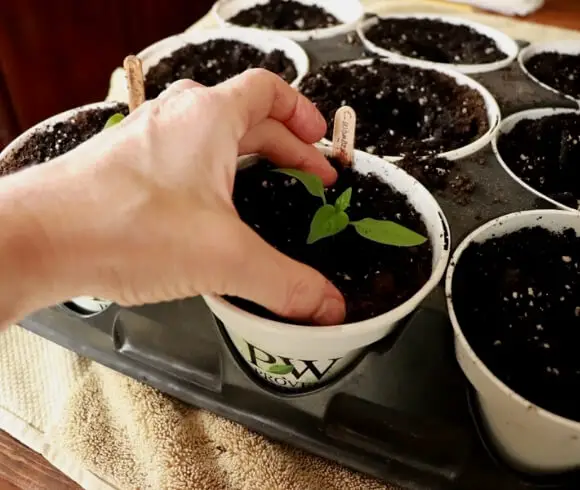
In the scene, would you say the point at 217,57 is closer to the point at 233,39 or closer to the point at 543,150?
the point at 233,39

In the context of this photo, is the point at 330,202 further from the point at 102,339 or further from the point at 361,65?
the point at 361,65

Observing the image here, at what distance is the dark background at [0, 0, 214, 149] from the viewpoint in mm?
1210

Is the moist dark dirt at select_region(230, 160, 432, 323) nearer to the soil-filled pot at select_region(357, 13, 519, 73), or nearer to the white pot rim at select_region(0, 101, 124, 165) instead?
the white pot rim at select_region(0, 101, 124, 165)

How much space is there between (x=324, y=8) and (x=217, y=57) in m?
0.30

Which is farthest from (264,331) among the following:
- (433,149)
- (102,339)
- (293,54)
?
(293,54)

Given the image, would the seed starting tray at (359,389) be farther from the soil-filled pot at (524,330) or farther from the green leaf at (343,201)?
the green leaf at (343,201)

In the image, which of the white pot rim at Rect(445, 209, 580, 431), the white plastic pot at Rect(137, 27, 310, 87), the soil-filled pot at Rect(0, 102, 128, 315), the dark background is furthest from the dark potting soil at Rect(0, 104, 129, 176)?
the dark background

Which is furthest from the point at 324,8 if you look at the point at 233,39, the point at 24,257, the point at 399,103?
the point at 24,257

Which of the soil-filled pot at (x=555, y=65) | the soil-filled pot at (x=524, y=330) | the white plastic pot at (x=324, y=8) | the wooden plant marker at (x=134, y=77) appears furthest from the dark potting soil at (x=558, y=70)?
the wooden plant marker at (x=134, y=77)

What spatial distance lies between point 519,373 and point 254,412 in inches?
9.9

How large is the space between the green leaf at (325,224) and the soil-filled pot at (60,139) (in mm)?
266

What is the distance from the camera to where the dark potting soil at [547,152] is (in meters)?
0.78

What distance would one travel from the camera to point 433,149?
30.9 inches

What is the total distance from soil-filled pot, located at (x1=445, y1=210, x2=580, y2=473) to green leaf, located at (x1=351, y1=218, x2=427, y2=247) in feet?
0.18
